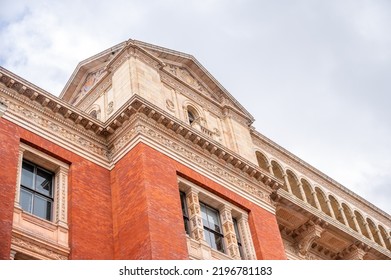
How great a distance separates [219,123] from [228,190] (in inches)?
181

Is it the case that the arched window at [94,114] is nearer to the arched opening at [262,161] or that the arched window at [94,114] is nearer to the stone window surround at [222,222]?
the stone window surround at [222,222]

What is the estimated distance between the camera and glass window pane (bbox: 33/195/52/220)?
61.3ft

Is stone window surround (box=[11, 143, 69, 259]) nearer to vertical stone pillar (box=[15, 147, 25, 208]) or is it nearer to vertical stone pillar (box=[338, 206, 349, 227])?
vertical stone pillar (box=[15, 147, 25, 208])

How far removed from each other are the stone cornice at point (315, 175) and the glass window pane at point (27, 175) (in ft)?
39.8

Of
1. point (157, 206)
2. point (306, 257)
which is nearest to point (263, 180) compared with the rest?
point (306, 257)

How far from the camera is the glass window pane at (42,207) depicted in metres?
18.7

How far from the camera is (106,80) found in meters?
25.7

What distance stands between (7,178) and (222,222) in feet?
25.7

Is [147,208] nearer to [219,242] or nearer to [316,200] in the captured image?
[219,242]

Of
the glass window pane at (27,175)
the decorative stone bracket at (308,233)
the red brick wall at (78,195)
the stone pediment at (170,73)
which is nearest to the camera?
the red brick wall at (78,195)

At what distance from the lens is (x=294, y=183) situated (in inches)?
1209

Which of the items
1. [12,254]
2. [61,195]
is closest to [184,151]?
[61,195]

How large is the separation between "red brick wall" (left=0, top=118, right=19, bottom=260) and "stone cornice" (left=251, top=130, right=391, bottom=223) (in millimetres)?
12742

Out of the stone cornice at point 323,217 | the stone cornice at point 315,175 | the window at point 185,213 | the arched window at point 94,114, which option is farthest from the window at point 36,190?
the stone cornice at point 315,175
